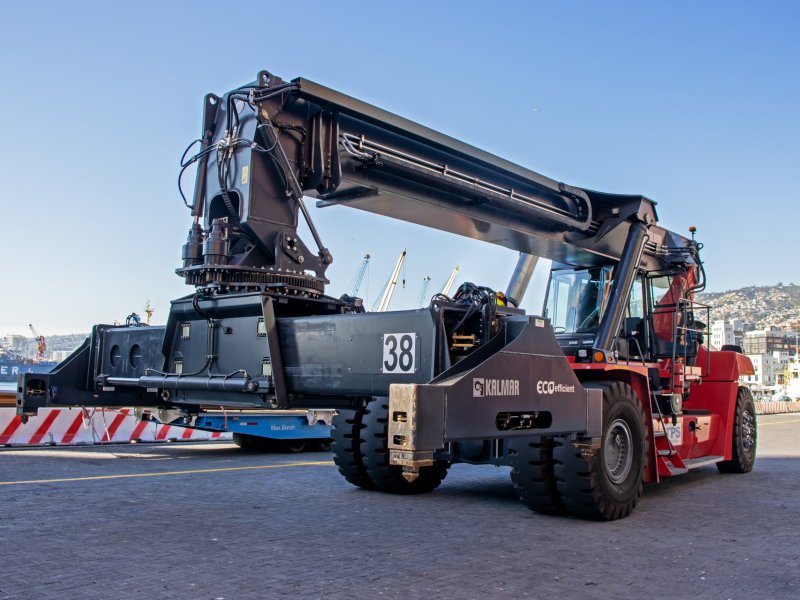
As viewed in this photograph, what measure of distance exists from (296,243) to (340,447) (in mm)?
4282

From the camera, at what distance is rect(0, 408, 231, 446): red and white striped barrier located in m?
14.6

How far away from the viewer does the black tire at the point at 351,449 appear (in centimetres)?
947

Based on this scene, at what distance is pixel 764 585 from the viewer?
5.43m

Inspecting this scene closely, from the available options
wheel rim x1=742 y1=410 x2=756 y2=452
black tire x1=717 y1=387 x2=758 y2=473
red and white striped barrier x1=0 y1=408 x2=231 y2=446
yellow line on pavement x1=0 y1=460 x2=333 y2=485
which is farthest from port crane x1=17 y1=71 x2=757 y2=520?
red and white striped barrier x1=0 y1=408 x2=231 y2=446

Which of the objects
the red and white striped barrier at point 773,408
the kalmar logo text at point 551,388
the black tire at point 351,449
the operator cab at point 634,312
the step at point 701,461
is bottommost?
the red and white striped barrier at point 773,408

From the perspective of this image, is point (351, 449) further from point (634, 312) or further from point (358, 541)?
point (634, 312)

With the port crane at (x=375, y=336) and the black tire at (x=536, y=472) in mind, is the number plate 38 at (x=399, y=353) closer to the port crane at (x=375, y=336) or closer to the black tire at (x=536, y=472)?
the port crane at (x=375, y=336)

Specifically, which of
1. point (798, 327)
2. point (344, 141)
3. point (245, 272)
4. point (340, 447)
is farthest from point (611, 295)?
point (798, 327)

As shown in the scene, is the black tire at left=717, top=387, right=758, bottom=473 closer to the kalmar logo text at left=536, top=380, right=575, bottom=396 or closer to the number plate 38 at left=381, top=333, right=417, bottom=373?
the kalmar logo text at left=536, top=380, right=575, bottom=396

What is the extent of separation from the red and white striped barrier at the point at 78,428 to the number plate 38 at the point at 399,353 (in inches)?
397

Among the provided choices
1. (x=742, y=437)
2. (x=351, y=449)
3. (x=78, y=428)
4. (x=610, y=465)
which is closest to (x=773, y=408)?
(x=742, y=437)

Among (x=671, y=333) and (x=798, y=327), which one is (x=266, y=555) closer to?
(x=671, y=333)

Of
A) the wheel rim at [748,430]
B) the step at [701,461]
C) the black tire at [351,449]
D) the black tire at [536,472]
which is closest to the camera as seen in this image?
the black tire at [536,472]

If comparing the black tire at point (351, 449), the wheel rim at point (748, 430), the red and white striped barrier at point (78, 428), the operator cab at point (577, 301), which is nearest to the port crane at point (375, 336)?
the black tire at point (351, 449)
